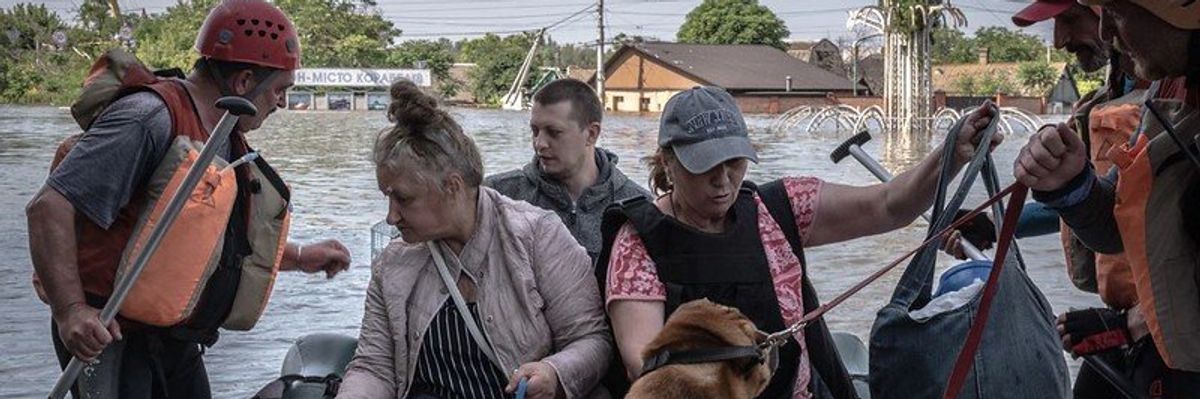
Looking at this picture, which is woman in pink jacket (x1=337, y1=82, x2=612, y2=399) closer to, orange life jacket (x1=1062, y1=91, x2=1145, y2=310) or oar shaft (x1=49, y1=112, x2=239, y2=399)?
oar shaft (x1=49, y1=112, x2=239, y2=399)

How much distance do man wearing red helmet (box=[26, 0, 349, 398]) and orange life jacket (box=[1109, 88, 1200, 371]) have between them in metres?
2.40

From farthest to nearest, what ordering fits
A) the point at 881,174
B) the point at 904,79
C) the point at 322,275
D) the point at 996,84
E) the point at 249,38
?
the point at 996,84 → the point at 904,79 → the point at 322,275 → the point at 881,174 → the point at 249,38

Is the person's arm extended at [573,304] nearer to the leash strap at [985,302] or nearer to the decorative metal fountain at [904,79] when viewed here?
the leash strap at [985,302]

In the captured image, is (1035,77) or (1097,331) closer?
(1097,331)

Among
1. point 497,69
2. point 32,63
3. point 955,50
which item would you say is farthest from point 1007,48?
point 32,63

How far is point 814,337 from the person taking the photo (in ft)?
13.3

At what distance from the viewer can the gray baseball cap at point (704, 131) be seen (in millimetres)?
3965

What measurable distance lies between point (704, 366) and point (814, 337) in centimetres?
74

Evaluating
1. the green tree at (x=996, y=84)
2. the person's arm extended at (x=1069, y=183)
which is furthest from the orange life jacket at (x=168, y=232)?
the green tree at (x=996, y=84)

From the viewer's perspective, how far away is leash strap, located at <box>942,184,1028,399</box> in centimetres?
318

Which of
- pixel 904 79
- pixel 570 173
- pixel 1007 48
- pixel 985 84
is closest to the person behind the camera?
pixel 570 173

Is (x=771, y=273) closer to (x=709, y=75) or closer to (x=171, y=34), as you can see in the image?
(x=709, y=75)

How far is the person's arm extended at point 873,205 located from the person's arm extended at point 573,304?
57 cm

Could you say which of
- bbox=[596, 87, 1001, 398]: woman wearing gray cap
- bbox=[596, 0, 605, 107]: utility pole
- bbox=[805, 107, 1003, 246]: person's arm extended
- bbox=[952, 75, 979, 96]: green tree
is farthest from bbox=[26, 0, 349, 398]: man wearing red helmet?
bbox=[952, 75, 979, 96]: green tree
